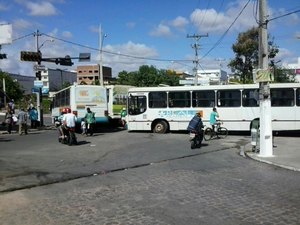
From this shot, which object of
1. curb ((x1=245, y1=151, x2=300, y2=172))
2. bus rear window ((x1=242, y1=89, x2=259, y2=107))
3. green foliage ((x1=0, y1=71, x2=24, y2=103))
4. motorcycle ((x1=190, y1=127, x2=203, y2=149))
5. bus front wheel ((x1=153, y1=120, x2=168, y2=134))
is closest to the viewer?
Result: curb ((x1=245, y1=151, x2=300, y2=172))

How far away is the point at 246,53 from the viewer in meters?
50.0

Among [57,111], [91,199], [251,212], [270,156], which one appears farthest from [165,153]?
[57,111]

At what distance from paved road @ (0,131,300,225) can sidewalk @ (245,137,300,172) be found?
524 millimetres

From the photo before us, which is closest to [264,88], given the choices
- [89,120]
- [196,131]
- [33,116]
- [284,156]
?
[284,156]

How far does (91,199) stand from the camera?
30.8 feet

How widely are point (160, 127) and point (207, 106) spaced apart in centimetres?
306

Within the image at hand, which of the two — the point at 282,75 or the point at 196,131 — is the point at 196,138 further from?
the point at 282,75

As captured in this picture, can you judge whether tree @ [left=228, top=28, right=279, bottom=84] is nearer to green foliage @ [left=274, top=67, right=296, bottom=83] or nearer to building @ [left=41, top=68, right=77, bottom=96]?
green foliage @ [left=274, top=67, right=296, bottom=83]

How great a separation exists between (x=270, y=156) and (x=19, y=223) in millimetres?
10881

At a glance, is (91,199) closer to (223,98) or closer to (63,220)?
(63,220)

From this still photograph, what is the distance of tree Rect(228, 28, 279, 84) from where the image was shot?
161ft

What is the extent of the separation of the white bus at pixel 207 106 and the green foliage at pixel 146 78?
69309mm

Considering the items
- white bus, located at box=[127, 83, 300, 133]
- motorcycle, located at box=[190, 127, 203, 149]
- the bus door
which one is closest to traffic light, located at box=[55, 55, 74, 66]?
white bus, located at box=[127, 83, 300, 133]

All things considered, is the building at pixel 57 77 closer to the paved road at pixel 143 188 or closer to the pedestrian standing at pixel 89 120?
the pedestrian standing at pixel 89 120
